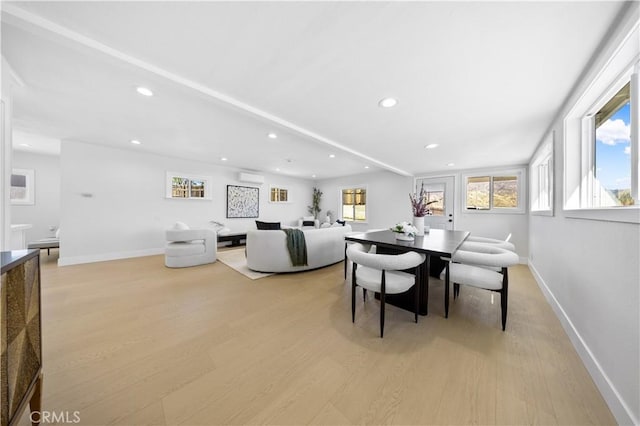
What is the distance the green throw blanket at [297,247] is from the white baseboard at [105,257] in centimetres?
360

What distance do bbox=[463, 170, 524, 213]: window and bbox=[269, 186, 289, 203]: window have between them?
215 inches

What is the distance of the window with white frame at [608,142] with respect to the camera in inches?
49.2

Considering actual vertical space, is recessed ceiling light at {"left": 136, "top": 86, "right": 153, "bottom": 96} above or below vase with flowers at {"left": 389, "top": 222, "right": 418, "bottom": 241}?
above

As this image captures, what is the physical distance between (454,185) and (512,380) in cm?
502

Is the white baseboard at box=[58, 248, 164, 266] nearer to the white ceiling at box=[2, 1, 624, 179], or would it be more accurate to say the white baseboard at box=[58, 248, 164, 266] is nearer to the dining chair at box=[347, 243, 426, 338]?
the white ceiling at box=[2, 1, 624, 179]

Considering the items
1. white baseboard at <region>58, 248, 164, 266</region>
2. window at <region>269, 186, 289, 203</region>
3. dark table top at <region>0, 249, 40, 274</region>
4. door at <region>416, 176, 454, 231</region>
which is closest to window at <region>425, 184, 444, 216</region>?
door at <region>416, 176, 454, 231</region>

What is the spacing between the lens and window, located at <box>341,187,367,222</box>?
23.7 feet

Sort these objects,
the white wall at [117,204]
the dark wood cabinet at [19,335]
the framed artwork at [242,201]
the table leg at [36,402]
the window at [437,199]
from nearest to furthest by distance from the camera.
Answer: the dark wood cabinet at [19,335] < the table leg at [36,402] < the white wall at [117,204] < the window at [437,199] < the framed artwork at [242,201]

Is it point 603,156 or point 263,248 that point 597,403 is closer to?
point 603,156

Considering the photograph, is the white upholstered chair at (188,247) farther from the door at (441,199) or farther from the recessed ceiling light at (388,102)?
the door at (441,199)

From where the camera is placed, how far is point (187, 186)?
5.28 meters

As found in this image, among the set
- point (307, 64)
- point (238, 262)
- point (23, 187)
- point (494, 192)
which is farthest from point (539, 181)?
point (23, 187)

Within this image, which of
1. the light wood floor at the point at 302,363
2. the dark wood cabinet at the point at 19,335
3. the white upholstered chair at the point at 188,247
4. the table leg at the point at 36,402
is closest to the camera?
the dark wood cabinet at the point at 19,335

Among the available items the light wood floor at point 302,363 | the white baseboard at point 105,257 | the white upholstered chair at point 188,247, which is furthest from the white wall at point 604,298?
the white baseboard at point 105,257
